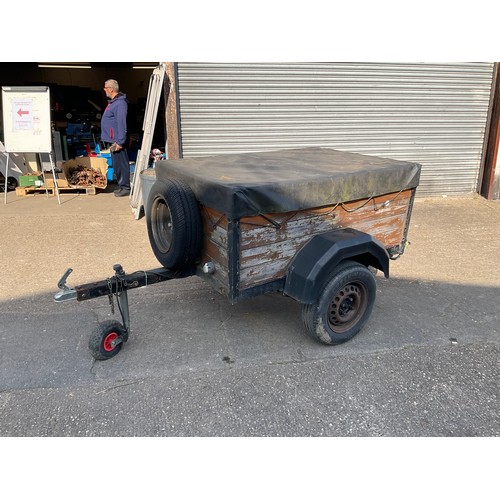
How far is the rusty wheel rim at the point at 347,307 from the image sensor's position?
3449 millimetres

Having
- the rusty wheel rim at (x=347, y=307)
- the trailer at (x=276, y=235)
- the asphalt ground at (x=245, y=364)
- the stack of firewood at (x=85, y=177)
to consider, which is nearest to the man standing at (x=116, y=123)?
the stack of firewood at (x=85, y=177)

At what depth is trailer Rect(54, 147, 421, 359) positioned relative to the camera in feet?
9.70

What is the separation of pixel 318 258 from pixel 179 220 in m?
1.06

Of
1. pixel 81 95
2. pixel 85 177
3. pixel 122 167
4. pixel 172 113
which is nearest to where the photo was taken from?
pixel 172 113

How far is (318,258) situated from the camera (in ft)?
10.2

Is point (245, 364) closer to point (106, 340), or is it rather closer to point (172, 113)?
point (106, 340)

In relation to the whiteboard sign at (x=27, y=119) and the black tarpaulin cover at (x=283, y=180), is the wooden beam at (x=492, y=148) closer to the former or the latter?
the black tarpaulin cover at (x=283, y=180)

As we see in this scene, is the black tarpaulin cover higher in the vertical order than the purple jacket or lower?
lower

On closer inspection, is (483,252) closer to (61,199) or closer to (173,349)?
(173,349)

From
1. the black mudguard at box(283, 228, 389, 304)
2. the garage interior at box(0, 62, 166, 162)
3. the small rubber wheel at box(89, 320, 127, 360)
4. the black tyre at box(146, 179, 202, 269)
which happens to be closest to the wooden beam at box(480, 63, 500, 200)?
the black mudguard at box(283, 228, 389, 304)

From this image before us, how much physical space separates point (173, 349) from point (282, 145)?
5439 mm

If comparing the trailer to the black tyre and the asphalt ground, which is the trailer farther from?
the asphalt ground

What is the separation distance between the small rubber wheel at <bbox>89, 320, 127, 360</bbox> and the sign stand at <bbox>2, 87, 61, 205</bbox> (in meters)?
5.44

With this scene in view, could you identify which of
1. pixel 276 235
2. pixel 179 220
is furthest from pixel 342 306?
pixel 179 220
